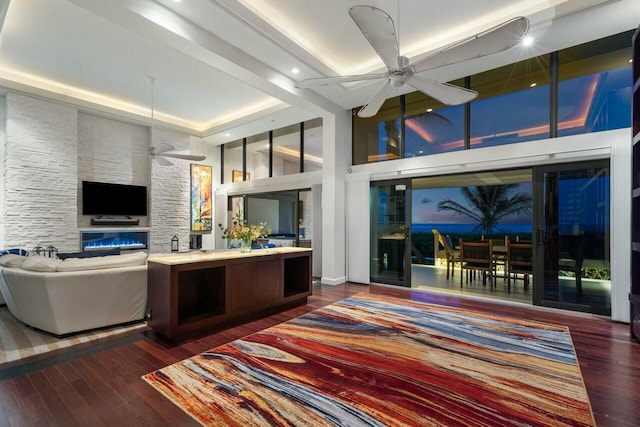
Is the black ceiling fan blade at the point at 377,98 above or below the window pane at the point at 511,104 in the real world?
below

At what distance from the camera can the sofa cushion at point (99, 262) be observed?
329 centimetres

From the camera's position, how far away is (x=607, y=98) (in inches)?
156

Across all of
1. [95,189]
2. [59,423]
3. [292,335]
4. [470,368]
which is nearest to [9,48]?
[95,189]

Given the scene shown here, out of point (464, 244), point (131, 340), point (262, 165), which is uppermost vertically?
point (262, 165)

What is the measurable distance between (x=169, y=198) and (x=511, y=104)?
7.52 m

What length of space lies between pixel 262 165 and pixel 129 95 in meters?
3.22

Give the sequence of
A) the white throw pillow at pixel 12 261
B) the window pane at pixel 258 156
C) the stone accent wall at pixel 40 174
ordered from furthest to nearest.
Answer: the window pane at pixel 258 156, the stone accent wall at pixel 40 174, the white throw pillow at pixel 12 261

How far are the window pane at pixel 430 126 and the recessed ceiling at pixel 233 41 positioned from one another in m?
0.57

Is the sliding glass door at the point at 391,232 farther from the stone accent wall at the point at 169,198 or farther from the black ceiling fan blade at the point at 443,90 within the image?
the stone accent wall at the point at 169,198

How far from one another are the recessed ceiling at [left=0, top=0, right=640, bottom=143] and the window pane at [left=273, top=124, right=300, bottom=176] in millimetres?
1063

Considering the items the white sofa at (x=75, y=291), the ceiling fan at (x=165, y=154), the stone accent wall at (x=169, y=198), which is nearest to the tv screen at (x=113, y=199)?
the stone accent wall at (x=169, y=198)

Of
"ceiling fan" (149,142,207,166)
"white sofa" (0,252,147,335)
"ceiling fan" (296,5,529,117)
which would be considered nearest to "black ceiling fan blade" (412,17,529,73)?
"ceiling fan" (296,5,529,117)

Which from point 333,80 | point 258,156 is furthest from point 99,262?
point 258,156

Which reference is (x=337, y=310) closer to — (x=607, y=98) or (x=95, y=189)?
(x=607, y=98)
